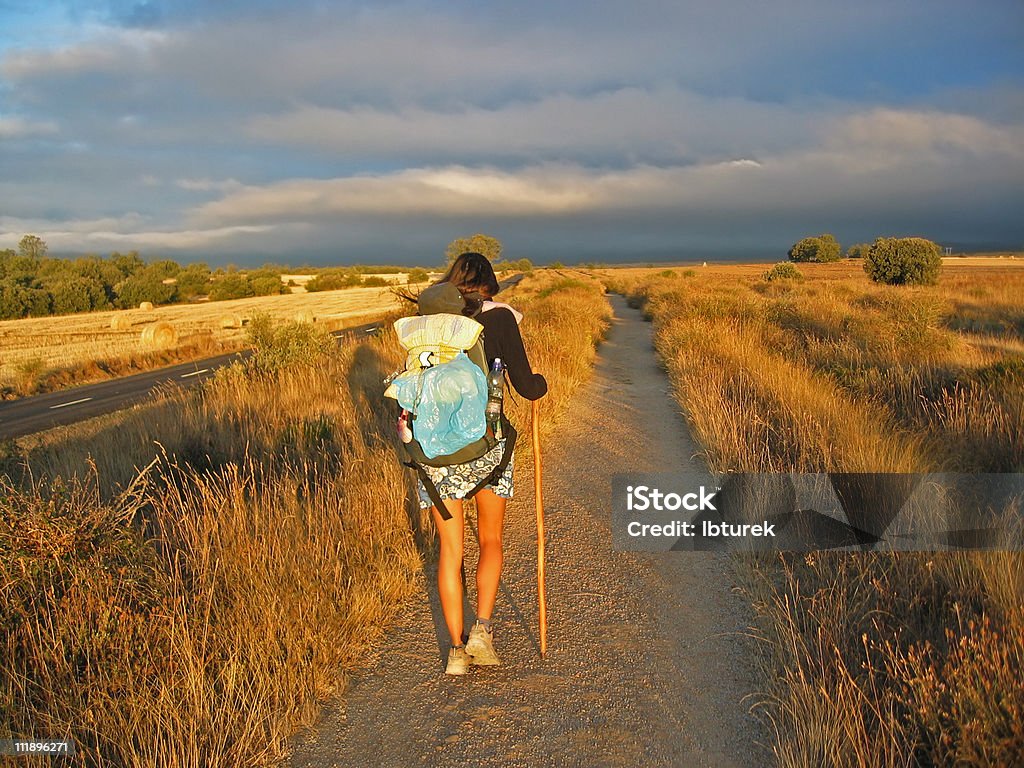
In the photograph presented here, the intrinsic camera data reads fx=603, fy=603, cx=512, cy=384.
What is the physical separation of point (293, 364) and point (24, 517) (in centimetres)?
916

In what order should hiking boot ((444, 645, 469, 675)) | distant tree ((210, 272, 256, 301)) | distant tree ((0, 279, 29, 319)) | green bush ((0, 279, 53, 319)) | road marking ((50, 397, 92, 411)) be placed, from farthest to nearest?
distant tree ((210, 272, 256, 301)), green bush ((0, 279, 53, 319)), distant tree ((0, 279, 29, 319)), road marking ((50, 397, 92, 411)), hiking boot ((444, 645, 469, 675))

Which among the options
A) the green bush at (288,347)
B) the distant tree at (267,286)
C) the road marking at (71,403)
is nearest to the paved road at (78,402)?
the road marking at (71,403)

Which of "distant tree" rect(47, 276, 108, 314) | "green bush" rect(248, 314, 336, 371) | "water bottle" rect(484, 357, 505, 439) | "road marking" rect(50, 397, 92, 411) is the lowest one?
"road marking" rect(50, 397, 92, 411)

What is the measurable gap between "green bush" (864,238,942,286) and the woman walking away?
34915mm

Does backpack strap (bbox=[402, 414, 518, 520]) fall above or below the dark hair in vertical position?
below

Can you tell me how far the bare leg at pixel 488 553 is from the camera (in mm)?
3100

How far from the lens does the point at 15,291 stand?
41000 mm

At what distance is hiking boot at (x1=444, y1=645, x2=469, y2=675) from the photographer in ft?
10.1

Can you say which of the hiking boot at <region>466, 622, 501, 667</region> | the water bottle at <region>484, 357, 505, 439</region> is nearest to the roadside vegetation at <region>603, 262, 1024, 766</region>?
the hiking boot at <region>466, 622, 501, 667</region>

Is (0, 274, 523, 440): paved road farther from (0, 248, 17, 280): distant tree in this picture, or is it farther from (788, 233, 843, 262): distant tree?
(788, 233, 843, 262): distant tree

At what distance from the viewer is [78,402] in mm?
14906

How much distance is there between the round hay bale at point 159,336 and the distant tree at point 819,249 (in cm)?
8085

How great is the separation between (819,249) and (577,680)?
301ft

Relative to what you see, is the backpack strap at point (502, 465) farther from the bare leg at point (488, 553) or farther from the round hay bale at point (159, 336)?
the round hay bale at point (159, 336)
